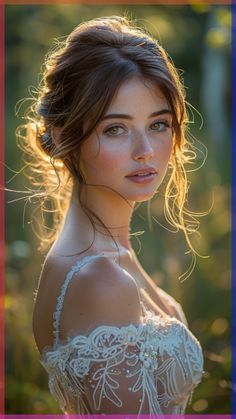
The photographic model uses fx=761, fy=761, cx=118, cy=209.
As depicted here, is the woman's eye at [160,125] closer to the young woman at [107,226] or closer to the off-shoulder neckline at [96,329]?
the young woman at [107,226]

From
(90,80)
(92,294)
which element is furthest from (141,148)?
(92,294)

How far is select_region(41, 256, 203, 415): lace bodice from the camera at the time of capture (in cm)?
234

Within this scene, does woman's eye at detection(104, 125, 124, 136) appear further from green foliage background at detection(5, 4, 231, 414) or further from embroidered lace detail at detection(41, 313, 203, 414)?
embroidered lace detail at detection(41, 313, 203, 414)

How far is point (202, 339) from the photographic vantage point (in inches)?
175

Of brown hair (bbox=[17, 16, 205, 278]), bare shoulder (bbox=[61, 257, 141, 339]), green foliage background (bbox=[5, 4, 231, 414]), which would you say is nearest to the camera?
bare shoulder (bbox=[61, 257, 141, 339])

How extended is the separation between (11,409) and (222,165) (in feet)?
24.5

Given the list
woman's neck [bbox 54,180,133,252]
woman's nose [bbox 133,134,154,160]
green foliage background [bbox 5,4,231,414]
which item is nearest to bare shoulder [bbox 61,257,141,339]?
woman's neck [bbox 54,180,133,252]

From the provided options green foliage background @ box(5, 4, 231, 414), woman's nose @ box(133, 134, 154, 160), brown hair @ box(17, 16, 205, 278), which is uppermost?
brown hair @ box(17, 16, 205, 278)

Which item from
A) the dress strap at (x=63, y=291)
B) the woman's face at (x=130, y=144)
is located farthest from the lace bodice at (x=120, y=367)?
the woman's face at (x=130, y=144)

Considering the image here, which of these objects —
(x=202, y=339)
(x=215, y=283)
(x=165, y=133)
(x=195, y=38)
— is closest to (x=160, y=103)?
(x=165, y=133)

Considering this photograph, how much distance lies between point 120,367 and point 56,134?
0.82 metres

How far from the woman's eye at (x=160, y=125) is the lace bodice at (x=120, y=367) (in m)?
0.49

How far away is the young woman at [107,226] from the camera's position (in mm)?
2352

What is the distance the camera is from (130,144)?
8.06 feet
